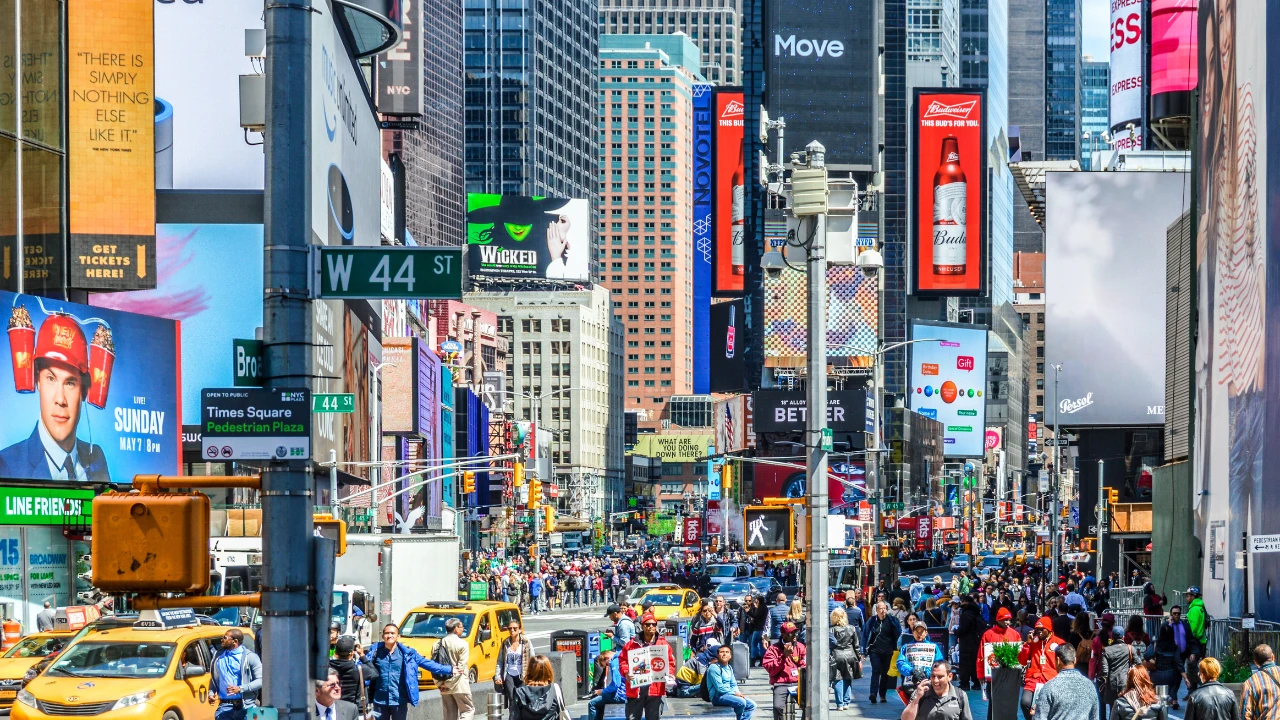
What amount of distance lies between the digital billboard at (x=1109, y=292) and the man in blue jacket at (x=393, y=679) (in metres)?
58.7

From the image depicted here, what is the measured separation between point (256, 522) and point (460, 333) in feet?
467

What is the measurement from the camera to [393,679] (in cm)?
2030

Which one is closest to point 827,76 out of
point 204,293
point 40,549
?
point 204,293

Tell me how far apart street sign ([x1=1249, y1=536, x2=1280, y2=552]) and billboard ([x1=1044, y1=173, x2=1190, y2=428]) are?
43880 millimetres

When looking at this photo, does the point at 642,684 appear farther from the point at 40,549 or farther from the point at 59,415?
the point at 59,415

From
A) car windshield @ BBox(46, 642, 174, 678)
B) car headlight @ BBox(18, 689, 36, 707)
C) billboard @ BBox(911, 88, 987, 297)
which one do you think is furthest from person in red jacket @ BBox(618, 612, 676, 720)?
billboard @ BBox(911, 88, 987, 297)

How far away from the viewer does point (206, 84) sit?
57156 millimetres

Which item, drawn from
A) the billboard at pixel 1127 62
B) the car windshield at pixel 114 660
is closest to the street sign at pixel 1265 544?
the car windshield at pixel 114 660

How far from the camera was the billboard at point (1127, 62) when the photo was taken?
83.5m

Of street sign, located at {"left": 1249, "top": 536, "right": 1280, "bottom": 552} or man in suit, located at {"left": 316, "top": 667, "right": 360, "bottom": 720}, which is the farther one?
street sign, located at {"left": 1249, "top": 536, "right": 1280, "bottom": 552}

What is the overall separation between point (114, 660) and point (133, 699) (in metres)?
1.02

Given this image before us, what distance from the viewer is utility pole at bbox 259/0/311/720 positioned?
8.93 meters

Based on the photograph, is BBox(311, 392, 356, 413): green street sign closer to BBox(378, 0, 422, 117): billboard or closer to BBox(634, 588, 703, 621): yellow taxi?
BBox(634, 588, 703, 621): yellow taxi

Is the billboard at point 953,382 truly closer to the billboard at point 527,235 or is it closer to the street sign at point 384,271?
the billboard at point 527,235
